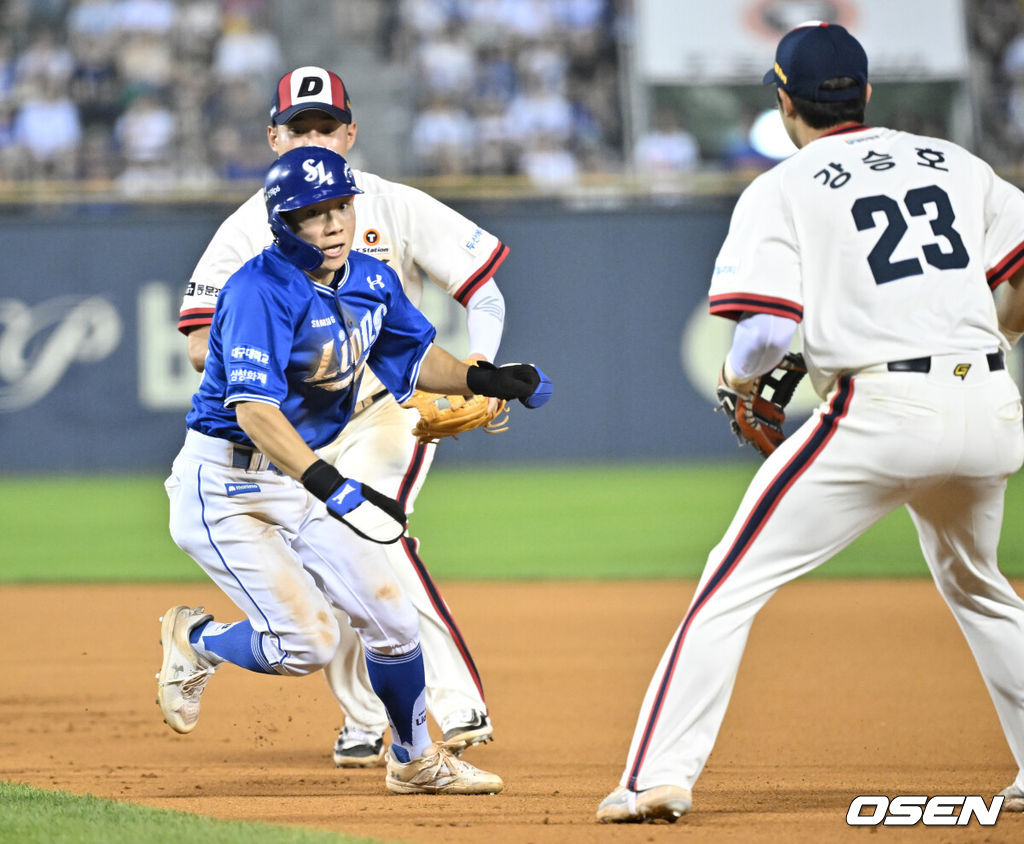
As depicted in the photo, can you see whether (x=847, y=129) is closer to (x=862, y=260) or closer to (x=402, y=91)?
(x=862, y=260)

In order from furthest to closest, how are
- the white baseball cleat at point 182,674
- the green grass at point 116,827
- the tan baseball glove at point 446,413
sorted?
the tan baseball glove at point 446,413 < the white baseball cleat at point 182,674 < the green grass at point 116,827

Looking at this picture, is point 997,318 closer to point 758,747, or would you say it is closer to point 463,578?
point 758,747

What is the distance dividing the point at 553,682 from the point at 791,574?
3005 millimetres

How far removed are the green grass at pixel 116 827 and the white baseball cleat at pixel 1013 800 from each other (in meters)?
1.81

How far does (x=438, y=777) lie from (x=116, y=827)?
1158 millimetres

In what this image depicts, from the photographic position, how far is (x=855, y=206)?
3.86 m

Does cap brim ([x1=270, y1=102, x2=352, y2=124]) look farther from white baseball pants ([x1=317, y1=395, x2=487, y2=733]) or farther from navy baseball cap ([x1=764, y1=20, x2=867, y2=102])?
navy baseball cap ([x1=764, y1=20, x2=867, y2=102])

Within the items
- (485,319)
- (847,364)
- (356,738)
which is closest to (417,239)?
(485,319)

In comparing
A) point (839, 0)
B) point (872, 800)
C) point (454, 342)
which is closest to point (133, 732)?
point (872, 800)

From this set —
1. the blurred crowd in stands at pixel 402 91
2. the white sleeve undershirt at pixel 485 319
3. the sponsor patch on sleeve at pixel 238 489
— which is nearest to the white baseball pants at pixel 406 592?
the white sleeve undershirt at pixel 485 319

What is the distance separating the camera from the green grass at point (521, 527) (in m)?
10.3

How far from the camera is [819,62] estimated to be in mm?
4023

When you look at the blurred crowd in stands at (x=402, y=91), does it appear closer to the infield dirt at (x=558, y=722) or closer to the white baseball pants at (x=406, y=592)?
the infield dirt at (x=558, y=722)

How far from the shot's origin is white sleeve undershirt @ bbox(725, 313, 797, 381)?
12.7 ft
